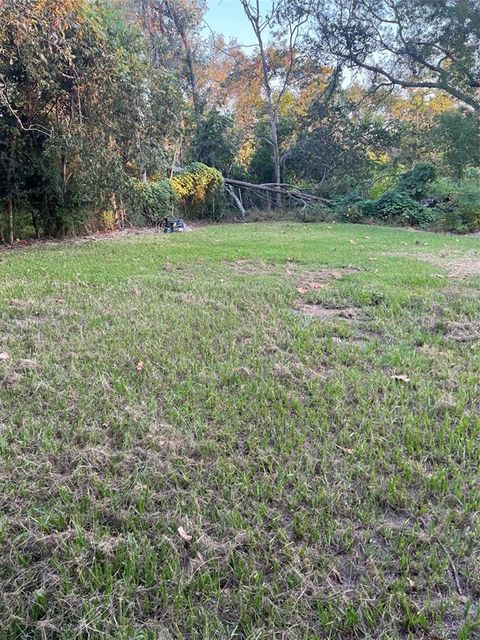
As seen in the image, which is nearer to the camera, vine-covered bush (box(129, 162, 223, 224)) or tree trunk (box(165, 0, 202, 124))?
vine-covered bush (box(129, 162, 223, 224))

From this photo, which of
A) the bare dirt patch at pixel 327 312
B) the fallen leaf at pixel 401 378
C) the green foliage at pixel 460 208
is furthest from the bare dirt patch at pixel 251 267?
the green foliage at pixel 460 208

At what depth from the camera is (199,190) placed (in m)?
13.2

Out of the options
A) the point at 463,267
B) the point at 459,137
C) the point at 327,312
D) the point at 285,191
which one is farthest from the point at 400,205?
the point at 327,312

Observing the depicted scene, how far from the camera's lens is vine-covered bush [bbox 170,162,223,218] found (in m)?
12.5

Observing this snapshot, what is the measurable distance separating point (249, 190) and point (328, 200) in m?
3.11

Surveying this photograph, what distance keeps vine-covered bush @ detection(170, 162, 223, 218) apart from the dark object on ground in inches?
44.9

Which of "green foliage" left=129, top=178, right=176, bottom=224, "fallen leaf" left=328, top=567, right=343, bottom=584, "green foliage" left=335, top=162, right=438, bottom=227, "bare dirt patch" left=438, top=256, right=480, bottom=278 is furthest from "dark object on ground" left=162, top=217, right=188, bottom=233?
"fallen leaf" left=328, top=567, right=343, bottom=584

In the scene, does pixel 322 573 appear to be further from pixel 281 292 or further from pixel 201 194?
pixel 201 194

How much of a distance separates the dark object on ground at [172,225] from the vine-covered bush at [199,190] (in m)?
1.14

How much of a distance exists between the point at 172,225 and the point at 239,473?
1027 cm

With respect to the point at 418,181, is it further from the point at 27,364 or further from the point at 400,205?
the point at 27,364

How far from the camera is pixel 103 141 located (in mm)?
6609

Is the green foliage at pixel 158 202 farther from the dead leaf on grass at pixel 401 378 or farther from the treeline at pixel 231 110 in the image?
the dead leaf on grass at pixel 401 378

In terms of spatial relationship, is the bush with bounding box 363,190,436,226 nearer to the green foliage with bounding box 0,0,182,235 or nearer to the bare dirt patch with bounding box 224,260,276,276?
the green foliage with bounding box 0,0,182,235
